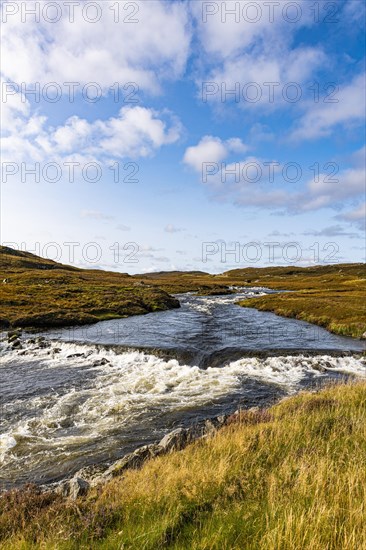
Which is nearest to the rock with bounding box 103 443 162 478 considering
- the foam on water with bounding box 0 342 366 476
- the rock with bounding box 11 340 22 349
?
the foam on water with bounding box 0 342 366 476

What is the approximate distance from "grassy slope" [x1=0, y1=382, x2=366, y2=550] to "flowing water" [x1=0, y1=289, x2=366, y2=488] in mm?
5116

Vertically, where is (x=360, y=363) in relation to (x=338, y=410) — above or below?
below

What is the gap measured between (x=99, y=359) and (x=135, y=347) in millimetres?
3512

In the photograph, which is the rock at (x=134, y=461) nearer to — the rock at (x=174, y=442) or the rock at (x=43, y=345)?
the rock at (x=174, y=442)

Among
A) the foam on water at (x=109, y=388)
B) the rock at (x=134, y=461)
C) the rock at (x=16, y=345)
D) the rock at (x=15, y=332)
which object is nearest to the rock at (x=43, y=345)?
the foam on water at (x=109, y=388)

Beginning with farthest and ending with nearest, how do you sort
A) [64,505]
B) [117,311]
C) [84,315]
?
[117,311] < [84,315] < [64,505]

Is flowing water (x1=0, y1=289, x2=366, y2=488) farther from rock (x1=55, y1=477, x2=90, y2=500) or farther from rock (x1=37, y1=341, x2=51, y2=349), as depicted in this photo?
rock (x1=55, y1=477, x2=90, y2=500)

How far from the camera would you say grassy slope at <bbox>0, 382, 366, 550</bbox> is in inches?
199

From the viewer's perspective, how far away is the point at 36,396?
64.3ft

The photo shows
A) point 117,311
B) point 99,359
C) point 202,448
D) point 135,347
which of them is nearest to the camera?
point 202,448

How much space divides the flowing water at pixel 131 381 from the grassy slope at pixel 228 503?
5116 millimetres

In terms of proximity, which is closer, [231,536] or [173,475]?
[231,536]

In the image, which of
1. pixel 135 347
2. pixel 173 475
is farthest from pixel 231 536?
pixel 135 347

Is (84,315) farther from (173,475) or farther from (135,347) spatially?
(173,475)
